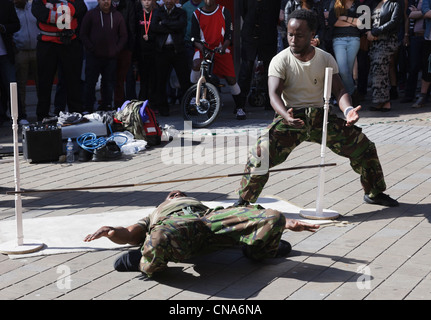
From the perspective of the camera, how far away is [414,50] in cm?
1315

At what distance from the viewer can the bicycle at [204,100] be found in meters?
11.1

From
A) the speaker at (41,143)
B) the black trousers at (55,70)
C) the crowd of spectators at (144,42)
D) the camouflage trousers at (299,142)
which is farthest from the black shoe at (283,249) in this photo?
the black trousers at (55,70)

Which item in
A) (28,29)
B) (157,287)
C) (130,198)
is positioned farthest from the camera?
(28,29)

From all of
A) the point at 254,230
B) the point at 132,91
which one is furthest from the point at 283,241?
the point at 132,91

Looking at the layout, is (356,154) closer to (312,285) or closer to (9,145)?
(312,285)

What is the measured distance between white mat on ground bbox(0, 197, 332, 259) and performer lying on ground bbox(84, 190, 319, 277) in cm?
62

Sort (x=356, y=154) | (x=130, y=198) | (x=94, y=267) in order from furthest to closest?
(x=130, y=198), (x=356, y=154), (x=94, y=267)

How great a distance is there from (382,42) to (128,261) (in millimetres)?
8655

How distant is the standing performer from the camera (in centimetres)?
620

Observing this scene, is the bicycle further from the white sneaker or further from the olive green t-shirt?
the olive green t-shirt

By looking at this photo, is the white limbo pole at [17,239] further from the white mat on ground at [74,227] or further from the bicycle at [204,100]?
the bicycle at [204,100]

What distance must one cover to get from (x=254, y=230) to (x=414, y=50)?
30.6 ft

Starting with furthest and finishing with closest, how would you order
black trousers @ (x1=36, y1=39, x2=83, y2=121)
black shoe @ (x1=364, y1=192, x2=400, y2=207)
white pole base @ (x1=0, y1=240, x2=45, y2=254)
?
black trousers @ (x1=36, y1=39, x2=83, y2=121) < black shoe @ (x1=364, y1=192, x2=400, y2=207) < white pole base @ (x1=0, y1=240, x2=45, y2=254)

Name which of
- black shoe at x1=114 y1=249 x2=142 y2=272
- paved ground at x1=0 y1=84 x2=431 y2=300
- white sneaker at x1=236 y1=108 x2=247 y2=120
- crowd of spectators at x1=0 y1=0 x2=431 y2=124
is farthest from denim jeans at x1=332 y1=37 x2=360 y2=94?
black shoe at x1=114 y1=249 x2=142 y2=272
